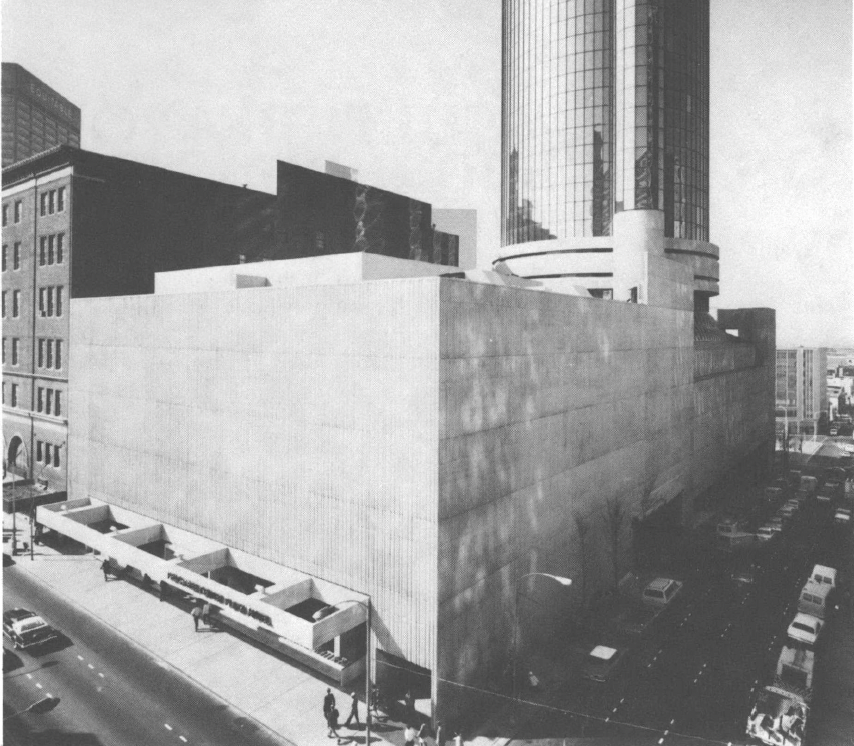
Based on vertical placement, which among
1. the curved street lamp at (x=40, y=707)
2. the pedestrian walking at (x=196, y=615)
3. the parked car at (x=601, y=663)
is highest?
the pedestrian walking at (x=196, y=615)

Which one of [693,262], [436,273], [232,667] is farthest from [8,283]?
[693,262]

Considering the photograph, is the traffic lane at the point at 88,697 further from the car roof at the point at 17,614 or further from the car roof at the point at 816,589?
the car roof at the point at 816,589

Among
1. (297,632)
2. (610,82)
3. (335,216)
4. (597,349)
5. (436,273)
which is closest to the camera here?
(297,632)

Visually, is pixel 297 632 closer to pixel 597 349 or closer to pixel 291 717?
pixel 291 717

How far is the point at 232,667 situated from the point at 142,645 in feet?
15.2

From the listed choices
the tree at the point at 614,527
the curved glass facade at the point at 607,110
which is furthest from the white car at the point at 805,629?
the curved glass facade at the point at 607,110

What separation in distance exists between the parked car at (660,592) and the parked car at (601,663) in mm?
5883

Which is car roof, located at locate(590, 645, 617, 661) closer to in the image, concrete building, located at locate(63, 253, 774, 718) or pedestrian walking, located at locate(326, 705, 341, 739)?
concrete building, located at locate(63, 253, 774, 718)

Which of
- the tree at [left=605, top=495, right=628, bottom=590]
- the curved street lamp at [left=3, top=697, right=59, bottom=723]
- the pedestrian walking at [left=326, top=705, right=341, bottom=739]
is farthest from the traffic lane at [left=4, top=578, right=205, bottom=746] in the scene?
the tree at [left=605, top=495, right=628, bottom=590]

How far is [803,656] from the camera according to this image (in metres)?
25.9

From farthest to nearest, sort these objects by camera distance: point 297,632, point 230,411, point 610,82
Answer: point 610,82 → point 230,411 → point 297,632

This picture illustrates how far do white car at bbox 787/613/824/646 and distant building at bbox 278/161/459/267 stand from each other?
52537mm

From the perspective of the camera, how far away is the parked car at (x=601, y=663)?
25016 mm

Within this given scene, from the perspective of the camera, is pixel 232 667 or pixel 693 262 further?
pixel 693 262
